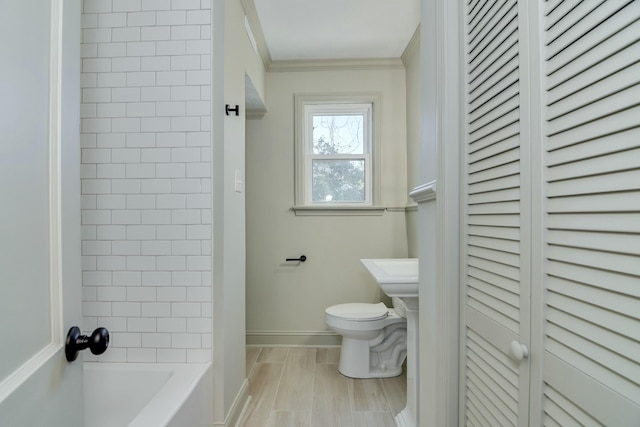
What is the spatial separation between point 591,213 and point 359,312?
2.02m

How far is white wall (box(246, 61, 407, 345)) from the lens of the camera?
120 inches

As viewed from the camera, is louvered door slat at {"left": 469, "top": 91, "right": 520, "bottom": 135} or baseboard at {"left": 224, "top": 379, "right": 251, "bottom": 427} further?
baseboard at {"left": 224, "top": 379, "right": 251, "bottom": 427}

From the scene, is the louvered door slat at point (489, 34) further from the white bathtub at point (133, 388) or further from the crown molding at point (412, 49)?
the crown molding at point (412, 49)

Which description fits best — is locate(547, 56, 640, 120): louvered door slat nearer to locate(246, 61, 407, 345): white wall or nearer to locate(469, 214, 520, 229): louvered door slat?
locate(469, 214, 520, 229): louvered door slat

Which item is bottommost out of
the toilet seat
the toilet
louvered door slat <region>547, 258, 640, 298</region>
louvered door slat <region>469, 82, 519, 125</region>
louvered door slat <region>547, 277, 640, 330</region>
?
the toilet

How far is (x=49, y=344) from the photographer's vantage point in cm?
62

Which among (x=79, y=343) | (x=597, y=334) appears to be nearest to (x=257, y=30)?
(x=79, y=343)

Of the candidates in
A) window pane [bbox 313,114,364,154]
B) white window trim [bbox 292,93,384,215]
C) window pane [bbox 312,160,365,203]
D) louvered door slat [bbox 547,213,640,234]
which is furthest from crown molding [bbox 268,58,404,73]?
louvered door slat [bbox 547,213,640,234]

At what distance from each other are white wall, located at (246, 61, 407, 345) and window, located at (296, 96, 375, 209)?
145 millimetres

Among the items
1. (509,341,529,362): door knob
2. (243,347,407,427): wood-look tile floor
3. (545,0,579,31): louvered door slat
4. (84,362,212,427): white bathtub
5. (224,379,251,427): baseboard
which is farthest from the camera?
(243,347,407,427): wood-look tile floor

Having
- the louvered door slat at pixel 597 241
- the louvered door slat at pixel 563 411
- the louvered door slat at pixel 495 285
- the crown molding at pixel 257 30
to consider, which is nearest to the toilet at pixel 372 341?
the louvered door slat at pixel 495 285

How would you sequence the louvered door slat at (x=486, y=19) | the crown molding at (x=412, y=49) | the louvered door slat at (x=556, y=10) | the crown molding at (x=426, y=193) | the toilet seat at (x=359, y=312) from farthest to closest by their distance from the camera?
the crown molding at (x=412, y=49) → the toilet seat at (x=359, y=312) → the crown molding at (x=426, y=193) → the louvered door slat at (x=486, y=19) → the louvered door slat at (x=556, y=10)

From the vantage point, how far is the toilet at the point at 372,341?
2.38m

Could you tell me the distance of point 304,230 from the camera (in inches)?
121
